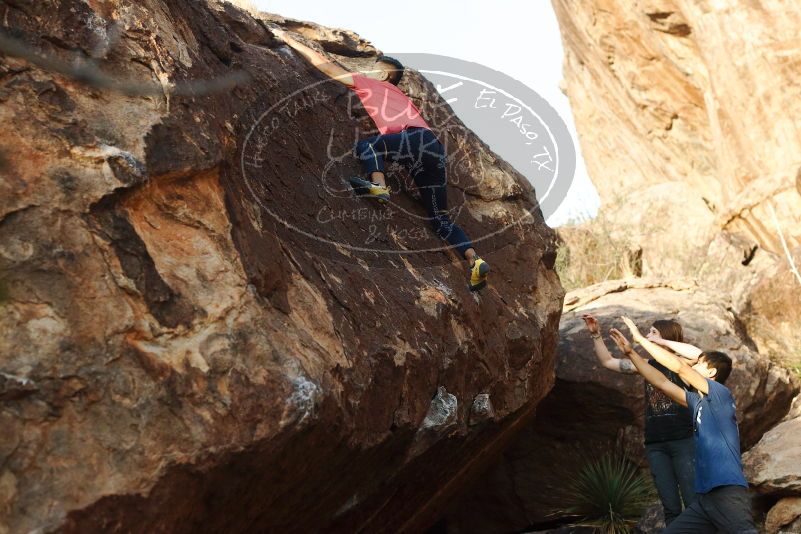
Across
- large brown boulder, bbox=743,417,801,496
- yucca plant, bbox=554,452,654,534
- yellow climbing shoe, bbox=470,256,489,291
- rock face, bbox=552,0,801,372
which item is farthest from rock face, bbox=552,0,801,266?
yellow climbing shoe, bbox=470,256,489,291

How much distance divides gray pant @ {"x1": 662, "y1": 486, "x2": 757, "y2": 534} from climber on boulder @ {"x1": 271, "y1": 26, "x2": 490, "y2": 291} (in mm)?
2035

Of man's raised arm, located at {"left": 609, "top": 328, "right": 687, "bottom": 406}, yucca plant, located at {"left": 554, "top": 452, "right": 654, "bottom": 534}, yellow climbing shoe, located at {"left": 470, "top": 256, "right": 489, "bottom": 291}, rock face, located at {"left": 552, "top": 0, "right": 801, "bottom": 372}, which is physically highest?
rock face, located at {"left": 552, "top": 0, "right": 801, "bottom": 372}

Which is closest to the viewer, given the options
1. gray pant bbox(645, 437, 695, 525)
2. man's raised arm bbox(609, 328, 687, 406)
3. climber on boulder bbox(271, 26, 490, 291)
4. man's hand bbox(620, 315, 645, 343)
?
man's raised arm bbox(609, 328, 687, 406)

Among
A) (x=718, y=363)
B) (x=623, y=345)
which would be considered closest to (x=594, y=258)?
(x=623, y=345)

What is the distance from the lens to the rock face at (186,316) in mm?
3572

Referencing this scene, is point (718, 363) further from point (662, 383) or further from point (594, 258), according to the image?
point (594, 258)

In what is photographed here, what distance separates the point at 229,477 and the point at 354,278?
5.67 feet

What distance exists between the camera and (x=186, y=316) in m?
4.00

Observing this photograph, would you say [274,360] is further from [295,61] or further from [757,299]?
[757,299]

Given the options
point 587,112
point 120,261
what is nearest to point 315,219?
point 120,261

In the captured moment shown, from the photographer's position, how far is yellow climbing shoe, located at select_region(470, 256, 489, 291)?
654 centimetres

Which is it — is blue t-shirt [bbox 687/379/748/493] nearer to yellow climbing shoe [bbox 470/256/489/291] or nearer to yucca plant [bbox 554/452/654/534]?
yellow climbing shoe [bbox 470/256/489/291]

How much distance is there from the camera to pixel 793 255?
44.7 feet

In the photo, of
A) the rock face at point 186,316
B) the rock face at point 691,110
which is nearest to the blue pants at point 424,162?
the rock face at point 186,316
